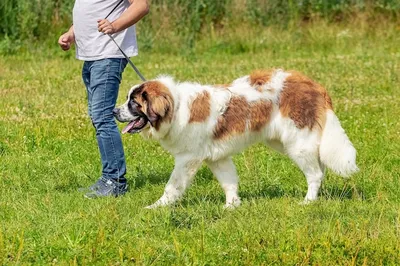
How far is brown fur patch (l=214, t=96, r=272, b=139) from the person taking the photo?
6949mm

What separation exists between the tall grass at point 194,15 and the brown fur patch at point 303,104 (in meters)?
8.56

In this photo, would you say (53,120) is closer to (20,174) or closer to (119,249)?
(20,174)

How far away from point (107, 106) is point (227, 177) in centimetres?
112

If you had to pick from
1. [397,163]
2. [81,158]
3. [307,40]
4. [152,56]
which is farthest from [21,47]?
[397,163]

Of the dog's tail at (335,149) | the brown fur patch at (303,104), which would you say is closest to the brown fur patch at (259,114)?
the brown fur patch at (303,104)

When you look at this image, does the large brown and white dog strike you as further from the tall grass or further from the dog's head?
the tall grass

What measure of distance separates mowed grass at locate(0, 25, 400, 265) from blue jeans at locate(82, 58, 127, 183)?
275 mm

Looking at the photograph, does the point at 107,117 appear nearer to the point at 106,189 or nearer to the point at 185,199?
the point at 106,189

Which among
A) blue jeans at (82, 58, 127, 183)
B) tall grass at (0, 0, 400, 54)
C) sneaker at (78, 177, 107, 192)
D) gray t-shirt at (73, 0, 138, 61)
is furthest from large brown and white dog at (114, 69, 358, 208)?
tall grass at (0, 0, 400, 54)

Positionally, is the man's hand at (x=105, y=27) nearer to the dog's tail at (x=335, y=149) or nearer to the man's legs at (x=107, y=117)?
the man's legs at (x=107, y=117)

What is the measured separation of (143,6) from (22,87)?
18.3ft

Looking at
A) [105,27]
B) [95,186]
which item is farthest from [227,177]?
[105,27]

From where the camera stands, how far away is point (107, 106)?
7.20 metres

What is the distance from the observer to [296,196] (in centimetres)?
741
